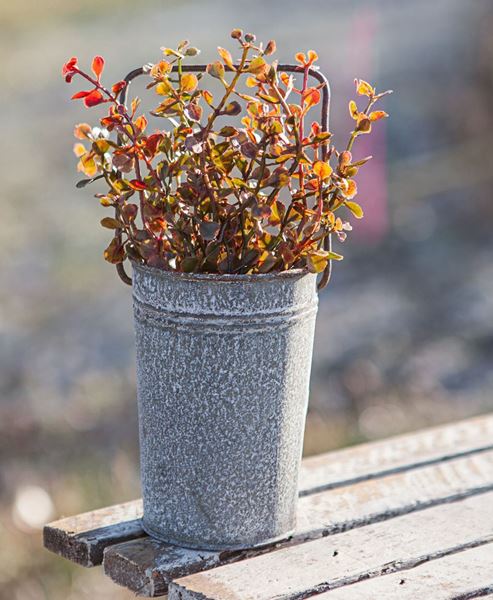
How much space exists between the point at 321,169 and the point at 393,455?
2.51ft

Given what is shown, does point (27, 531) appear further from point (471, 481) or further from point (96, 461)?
point (471, 481)

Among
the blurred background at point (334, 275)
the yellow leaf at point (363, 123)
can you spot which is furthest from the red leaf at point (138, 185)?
the blurred background at point (334, 275)

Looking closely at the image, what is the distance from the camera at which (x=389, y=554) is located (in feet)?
5.17

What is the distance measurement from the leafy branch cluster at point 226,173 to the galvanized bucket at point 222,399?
49 millimetres

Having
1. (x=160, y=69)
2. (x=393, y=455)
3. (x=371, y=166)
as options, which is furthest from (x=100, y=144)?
(x=371, y=166)

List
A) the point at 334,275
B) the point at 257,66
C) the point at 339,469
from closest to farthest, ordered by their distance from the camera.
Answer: the point at 257,66
the point at 339,469
the point at 334,275

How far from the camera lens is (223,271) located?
1.55 m

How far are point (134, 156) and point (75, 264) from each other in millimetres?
4610

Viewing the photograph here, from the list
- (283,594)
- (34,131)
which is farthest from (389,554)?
(34,131)

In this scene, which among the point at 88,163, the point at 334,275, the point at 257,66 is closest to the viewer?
the point at 257,66

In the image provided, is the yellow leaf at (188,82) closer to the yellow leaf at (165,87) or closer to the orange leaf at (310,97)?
the yellow leaf at (165,87)

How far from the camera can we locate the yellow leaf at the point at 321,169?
1.50 m

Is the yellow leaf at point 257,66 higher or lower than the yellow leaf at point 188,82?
higher

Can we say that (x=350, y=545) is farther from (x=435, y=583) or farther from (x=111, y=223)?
(x=111, y=223)
